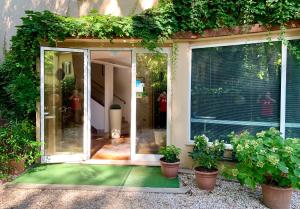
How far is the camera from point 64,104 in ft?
23.0

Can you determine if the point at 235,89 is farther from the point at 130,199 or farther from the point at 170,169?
the point at 130,199

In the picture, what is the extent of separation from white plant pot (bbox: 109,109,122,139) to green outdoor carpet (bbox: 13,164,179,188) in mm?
3011

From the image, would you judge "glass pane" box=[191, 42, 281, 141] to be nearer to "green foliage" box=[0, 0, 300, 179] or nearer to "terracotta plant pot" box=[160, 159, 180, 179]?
"green foliage" box=[0, 0, 300, 179]

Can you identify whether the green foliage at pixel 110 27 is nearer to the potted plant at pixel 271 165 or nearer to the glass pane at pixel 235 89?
the glass pane at pixel 235 89

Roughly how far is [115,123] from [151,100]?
128 inches

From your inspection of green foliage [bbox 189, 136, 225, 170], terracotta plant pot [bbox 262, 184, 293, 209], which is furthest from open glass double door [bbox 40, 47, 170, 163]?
terracotta plant pot [bbox 262, 184, 293, 209]

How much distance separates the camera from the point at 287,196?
4477 millimetres

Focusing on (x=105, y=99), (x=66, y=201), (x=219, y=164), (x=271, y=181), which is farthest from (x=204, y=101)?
(x=105, y=99)

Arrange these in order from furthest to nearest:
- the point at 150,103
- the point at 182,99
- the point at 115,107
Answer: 1. the point at 115,107
2. the point at 150,103
3. the point at 182,99

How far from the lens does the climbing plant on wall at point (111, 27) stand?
5914 mm

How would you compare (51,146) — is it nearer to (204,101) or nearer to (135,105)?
(135,105)

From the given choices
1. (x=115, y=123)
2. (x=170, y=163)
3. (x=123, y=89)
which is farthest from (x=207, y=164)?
(x=123, y=89)

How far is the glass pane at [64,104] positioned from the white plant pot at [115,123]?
272cm

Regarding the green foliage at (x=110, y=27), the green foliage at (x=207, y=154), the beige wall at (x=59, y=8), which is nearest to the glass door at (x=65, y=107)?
the green foliage at (x=110, y=27)
